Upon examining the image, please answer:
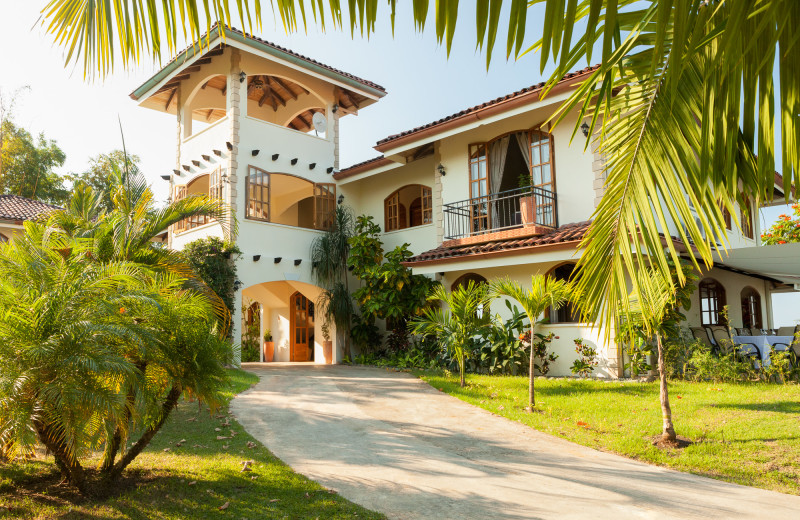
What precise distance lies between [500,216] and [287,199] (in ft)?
27.3

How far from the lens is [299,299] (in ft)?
63.6

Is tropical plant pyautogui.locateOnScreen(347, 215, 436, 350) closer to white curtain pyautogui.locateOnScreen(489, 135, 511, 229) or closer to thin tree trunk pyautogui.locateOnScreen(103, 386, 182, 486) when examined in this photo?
white curtain pyautogui.locateOnScreen(489, 135, 511, 229)

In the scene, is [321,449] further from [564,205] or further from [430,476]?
[564,205]

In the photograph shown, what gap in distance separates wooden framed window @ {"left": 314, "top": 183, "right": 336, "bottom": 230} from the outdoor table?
11071 millimetres

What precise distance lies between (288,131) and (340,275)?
443 centimetres


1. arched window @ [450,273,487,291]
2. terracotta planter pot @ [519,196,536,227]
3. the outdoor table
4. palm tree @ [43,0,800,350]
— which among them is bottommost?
the outdoor table

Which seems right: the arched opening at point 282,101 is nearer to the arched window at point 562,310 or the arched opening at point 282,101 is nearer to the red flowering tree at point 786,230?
the arched window at point 562,310

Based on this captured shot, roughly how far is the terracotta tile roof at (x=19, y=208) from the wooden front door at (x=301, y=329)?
8.08 metres

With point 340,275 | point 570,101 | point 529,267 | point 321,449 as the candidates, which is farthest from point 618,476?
point 340,275

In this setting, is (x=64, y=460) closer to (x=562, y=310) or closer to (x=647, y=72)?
(x=647, y=72)

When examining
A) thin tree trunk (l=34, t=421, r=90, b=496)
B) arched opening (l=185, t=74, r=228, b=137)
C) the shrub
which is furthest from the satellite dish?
thin tree trunk (l=34, t=421, r=90, b=496)

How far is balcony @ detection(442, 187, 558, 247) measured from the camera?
1324 cm

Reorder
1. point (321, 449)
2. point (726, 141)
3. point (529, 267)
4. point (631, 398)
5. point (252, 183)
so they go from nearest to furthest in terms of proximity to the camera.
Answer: point (726, 141), point (321, 449), point (631, 398), point (529, 267), point (252, 183)

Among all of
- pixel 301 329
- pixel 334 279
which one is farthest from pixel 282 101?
pixel 301 329
